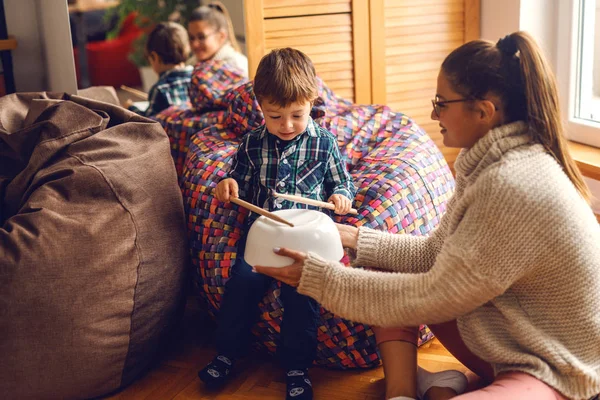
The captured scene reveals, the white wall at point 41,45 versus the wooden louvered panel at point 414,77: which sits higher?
the white wall at point 41,45

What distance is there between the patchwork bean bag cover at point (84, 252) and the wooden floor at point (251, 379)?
0.23ft

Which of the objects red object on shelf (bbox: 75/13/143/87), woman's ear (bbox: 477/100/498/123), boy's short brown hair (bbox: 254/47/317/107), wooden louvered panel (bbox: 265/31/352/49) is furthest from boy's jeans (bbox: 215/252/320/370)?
red object on shelf (bbox: 75/13/143/87)

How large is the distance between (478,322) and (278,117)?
766 mm

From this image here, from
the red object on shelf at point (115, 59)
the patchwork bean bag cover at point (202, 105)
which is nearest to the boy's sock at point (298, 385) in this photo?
the patchwork bean bag cover at point (202, 105)

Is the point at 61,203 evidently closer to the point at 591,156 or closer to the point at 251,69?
the point at 251,69

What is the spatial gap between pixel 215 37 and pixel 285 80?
153cm

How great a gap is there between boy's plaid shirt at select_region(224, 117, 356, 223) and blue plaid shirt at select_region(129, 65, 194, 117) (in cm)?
153

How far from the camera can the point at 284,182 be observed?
79.5 inches

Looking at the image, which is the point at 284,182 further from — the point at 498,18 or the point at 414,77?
the point at 498,18

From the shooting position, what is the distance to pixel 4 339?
5.70 feet

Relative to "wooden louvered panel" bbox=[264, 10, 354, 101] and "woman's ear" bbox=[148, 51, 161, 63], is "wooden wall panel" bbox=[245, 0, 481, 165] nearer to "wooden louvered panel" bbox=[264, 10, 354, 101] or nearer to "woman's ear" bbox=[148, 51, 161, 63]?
"wooden louvered panel" bbox=[264, 10, 354, 101]

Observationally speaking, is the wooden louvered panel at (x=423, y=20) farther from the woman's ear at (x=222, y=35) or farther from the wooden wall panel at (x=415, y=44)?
the woman's ear at (x=222, y=35)

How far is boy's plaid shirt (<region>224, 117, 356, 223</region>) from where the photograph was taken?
79.8 inches

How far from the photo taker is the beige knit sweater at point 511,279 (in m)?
1.42
